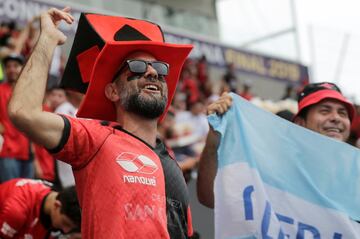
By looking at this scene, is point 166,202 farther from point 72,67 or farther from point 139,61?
point 72,67

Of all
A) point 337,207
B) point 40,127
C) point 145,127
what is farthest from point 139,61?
point 337,207

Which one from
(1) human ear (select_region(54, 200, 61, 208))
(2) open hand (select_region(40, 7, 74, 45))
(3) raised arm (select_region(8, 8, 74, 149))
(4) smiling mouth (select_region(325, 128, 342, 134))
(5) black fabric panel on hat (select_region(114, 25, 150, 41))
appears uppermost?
(5) black fabric panel on hat (select_region(114, 25, 150, 41))

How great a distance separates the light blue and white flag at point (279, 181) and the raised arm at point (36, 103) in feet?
3.16

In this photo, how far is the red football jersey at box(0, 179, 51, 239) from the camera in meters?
4.25

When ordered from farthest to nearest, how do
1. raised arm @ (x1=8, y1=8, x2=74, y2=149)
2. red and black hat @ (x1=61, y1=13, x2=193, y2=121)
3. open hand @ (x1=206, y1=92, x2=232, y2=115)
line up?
open hand @ (x1=206, y1=92, x2=232, y2=115)
red and black hat @ (x1=61, y1=13, x2=193, y2=121)
raised arm @ (x1=8, y1=8, x2=74, y2=149)

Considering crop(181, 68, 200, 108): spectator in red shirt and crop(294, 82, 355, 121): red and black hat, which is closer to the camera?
crop(294, 82, 355, 121): red and black hat

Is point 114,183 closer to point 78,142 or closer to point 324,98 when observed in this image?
point 78,142

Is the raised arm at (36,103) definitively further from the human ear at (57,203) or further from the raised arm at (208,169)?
the human ear at (57,203)

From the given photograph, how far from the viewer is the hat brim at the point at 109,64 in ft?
10.2

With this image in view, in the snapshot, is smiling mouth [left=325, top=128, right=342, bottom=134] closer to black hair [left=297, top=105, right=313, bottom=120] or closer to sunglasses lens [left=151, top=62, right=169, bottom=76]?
black hair [left=297, top=105, right=313, bottom=120]

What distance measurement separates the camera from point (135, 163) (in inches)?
114

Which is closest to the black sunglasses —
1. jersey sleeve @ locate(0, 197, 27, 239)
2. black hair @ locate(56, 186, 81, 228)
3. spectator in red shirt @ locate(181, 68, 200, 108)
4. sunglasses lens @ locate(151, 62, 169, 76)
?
sunglasses lens @ locate(151, 62, 169, 76)

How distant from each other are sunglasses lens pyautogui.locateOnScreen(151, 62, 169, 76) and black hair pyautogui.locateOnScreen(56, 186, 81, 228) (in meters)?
1.16

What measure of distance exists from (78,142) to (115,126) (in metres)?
0.32
